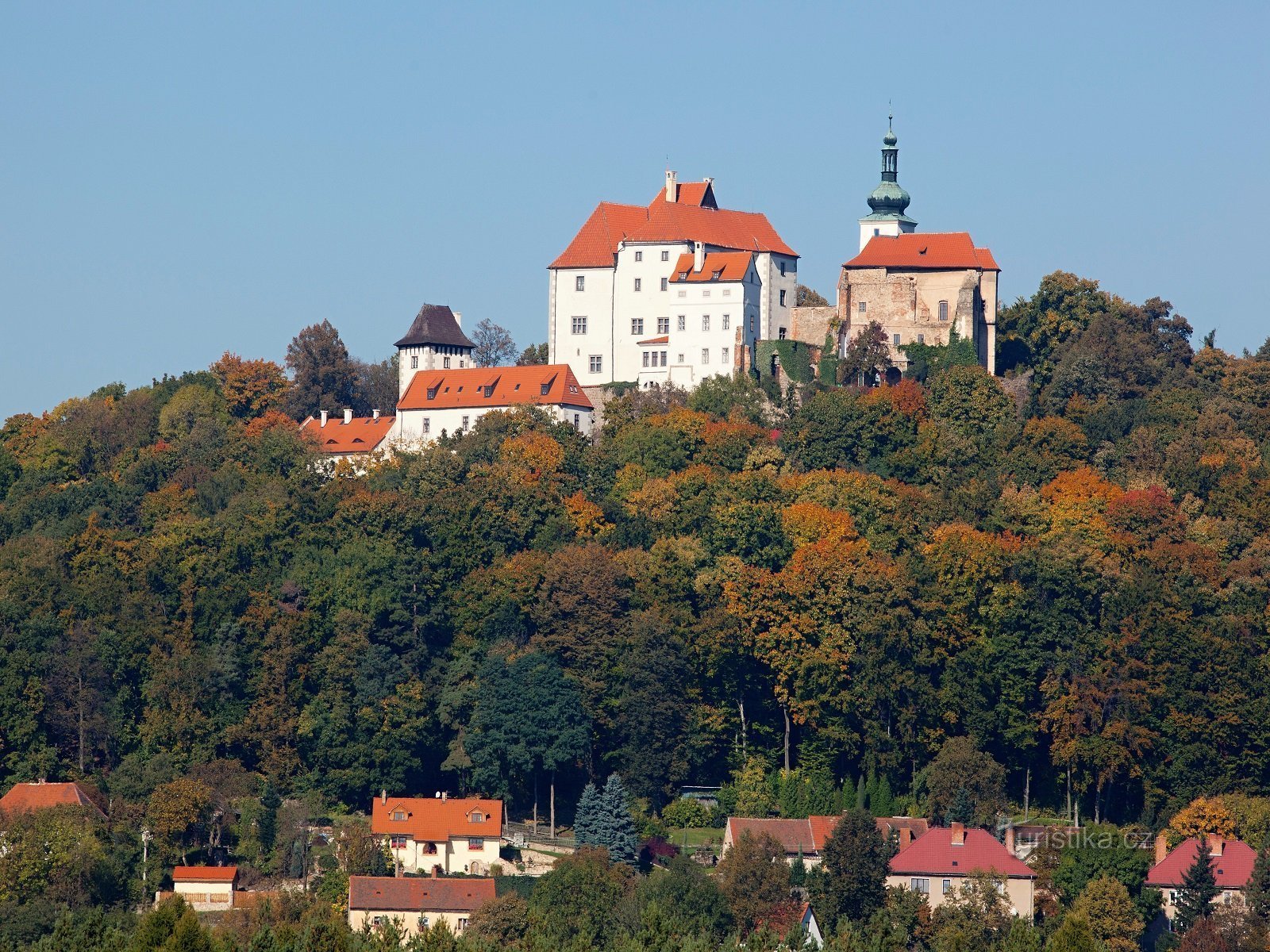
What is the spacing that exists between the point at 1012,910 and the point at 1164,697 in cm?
892

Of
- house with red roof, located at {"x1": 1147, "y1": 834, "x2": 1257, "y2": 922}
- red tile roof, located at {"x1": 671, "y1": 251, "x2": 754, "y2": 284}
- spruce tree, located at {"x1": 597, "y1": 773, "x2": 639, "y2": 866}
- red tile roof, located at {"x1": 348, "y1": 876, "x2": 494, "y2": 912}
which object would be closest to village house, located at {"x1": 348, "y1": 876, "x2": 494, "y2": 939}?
red tile roof, located at {"x1": 348, "y1": 876, "x2": 494, "y2": 912}

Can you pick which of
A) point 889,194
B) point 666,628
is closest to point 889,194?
point 889,194

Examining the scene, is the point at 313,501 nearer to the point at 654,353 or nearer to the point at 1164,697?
the point at 654,353

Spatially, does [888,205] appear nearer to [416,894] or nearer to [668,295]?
[668,295]

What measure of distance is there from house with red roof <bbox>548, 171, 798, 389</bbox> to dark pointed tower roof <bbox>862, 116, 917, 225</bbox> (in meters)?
5.13

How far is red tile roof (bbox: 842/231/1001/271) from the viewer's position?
87562 mm

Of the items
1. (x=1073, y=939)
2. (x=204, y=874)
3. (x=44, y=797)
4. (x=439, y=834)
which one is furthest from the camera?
(x=439, y=834)

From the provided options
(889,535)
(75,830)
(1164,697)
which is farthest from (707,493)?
(75,830)

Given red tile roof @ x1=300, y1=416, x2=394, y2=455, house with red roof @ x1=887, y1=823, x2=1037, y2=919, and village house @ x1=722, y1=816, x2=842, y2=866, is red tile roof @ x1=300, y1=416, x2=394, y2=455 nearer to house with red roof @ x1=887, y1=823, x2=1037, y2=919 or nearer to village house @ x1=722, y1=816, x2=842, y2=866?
village house @ x1=722, y1=816, x2=842, y2=866

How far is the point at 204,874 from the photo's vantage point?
6506 centimetres

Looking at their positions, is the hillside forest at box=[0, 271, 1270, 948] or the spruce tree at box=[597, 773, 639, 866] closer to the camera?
the spruce tree at box=[597, 773, 639, 866]

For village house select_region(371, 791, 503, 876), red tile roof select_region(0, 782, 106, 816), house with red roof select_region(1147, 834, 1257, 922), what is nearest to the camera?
house with red roof select_region(1147, 834, 1257, 922)

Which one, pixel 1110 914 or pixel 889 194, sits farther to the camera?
pixel 889 194

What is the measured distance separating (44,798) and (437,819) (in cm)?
947
